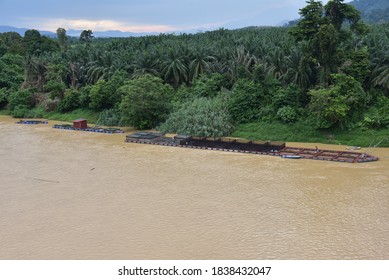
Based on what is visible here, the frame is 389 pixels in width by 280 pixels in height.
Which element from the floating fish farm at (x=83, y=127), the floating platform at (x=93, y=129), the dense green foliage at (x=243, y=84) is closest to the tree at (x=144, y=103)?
the dense green foliage at (x=243, y=84)

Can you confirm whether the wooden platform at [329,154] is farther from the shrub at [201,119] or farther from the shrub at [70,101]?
the shrub at [70,101]

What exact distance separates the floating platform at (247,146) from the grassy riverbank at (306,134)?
1.58 meters

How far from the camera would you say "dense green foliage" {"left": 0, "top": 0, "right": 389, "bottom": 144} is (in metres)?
23.7

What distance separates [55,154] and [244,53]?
15.8 meters

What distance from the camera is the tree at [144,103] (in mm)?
28219

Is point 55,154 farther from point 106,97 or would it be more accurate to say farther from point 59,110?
point 59,110

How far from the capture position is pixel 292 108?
25.3 m

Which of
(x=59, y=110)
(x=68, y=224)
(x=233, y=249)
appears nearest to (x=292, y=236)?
(x=233, y=249)

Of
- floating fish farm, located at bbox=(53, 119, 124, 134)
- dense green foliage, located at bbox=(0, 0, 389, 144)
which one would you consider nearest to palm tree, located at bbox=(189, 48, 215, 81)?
dense green foliage, located at bbox=(0, 0, 389, 144)

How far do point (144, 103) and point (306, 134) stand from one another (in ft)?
35.6

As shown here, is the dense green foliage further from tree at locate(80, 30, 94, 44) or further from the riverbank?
tree at locate(80, 30, 94, 44)

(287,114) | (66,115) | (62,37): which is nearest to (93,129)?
(66,115)

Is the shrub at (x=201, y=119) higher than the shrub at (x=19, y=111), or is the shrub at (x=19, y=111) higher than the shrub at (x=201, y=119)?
the shrub at (x=201, y=119)

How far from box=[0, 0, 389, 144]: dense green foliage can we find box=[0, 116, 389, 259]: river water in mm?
3486
